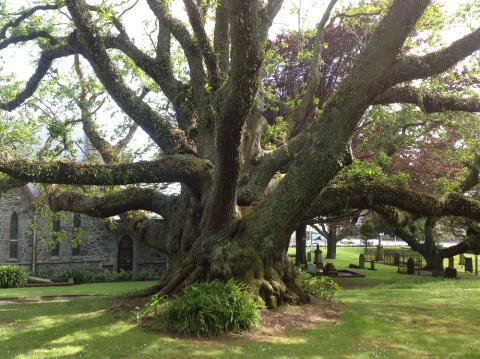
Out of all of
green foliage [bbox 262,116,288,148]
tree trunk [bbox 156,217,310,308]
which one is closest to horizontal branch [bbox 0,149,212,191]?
tree trunk [bbox 156,217,310,308]

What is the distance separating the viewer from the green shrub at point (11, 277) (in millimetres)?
23016

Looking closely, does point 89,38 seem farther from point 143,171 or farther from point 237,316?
point 237,316

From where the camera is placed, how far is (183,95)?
1365cm

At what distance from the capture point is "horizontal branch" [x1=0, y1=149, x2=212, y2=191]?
9.41 meters

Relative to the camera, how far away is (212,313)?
8.28 meters

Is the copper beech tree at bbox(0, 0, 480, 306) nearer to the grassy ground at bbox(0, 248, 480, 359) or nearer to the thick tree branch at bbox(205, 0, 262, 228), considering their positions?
the thick tree branch at bbox(205, 0, 262, 228)

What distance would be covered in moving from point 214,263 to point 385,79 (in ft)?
16.6

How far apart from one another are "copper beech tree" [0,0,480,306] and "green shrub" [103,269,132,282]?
13.3 metres

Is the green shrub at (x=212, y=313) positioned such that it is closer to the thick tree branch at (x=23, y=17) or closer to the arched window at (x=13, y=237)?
the thick tree branch at (x=23, y=17)

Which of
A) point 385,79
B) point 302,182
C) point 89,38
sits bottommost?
point 302,182

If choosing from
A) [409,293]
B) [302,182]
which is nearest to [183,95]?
[302,182]

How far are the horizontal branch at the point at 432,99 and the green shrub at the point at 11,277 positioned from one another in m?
20.0

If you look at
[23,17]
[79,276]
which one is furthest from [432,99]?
[79,276]

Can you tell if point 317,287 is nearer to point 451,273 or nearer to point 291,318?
point 291,318
